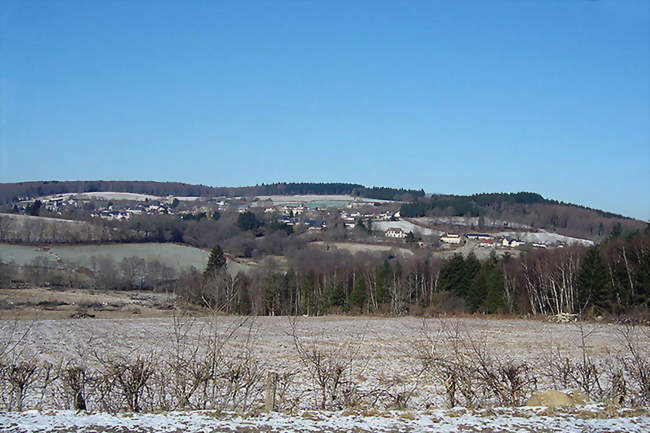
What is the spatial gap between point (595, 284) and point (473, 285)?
530 inches

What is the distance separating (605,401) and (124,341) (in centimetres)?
2703

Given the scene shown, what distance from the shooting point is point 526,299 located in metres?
63.4

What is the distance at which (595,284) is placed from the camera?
53.7 m

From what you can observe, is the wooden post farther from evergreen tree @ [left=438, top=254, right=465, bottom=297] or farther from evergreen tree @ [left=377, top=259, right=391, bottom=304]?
evergreen tree @ [left=377, top=259, right=391, bottom=304]

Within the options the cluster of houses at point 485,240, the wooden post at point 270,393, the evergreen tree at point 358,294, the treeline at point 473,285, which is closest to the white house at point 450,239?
the cluster of houses at point 485,240

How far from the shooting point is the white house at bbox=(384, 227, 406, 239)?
139125 mm

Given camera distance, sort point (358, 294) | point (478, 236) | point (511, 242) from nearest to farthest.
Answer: point (358, 294), point (511, 242), point (478, 236)

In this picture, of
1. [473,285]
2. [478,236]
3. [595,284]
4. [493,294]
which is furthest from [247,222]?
[595,284]

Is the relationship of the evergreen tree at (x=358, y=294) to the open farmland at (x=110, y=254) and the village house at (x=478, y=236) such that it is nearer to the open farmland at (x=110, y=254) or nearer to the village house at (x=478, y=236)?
the open farmland at (x=110, y=254)

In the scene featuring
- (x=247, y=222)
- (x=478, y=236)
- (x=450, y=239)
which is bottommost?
(x=450, y=239)

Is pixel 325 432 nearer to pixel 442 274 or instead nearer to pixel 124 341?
pixel 124 341

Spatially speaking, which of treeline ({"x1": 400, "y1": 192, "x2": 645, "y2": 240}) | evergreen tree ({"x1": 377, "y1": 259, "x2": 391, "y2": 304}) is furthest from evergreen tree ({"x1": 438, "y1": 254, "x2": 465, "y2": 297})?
treeline ({"x1": 400, "y1": 192, "x2": 645, "y2": 240})

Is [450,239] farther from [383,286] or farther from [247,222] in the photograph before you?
[383,286]

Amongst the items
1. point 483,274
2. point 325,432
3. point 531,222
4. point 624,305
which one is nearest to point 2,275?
point 483,274
